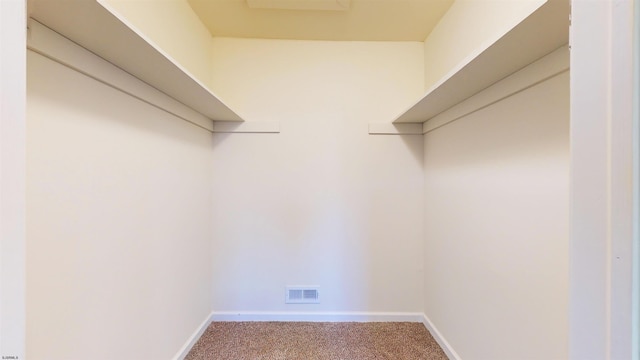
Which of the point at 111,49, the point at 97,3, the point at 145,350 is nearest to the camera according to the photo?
the point at 97,3

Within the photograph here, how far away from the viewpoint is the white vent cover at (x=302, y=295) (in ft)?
7.70

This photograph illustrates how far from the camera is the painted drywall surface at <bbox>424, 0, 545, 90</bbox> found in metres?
1.35

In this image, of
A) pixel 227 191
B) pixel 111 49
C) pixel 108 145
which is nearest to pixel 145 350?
pixel 108 145

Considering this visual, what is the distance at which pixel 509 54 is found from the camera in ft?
3.59

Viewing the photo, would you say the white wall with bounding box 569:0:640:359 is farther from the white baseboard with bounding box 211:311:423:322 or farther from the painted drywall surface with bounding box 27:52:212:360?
the white baseboard with bounding box 211:311:423:322

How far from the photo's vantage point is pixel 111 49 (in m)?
1.06

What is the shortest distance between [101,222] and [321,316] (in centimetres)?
180

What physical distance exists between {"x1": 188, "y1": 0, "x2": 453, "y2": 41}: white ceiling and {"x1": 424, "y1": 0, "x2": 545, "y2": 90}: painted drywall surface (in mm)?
108

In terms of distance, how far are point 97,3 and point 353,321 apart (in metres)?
2.48

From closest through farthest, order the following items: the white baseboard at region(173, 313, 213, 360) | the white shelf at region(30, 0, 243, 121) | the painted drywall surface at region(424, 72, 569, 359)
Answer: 1. the white shelf at region(30, 0, 243, 121)
2. the painted drywall surface at region(424, 72, 569, 359)
3. the white baseboard at region(173, 313, 213, 360)

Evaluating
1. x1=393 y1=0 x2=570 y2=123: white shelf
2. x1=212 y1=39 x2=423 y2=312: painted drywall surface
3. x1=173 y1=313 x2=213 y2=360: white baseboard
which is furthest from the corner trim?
x1=173 y1=313 x2=213 y2=360: white baseboard

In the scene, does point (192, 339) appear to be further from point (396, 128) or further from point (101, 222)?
point (396, 128)

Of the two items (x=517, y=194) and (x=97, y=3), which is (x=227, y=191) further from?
(x=517, y=194)

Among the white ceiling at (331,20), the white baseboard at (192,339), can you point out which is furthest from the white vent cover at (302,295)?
the white ceiling at (331,20)
